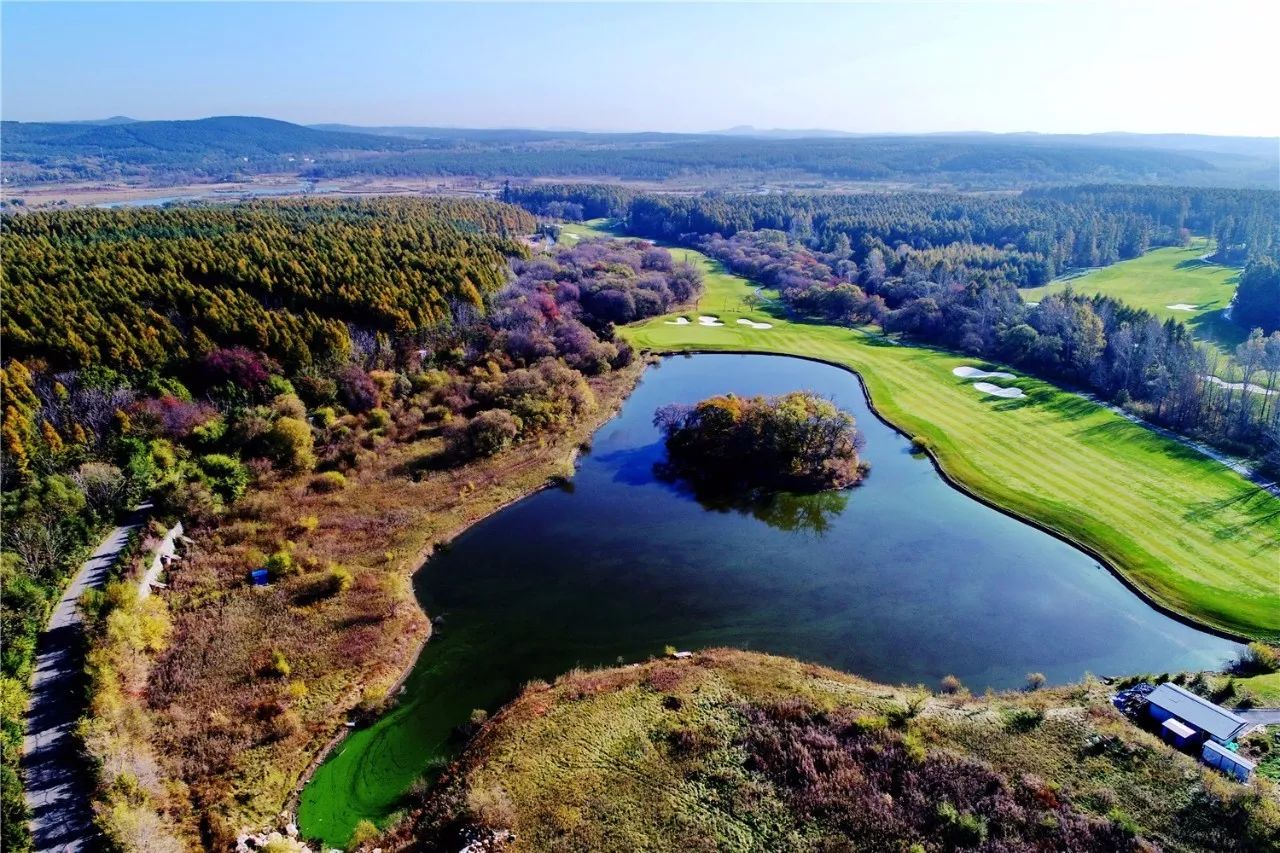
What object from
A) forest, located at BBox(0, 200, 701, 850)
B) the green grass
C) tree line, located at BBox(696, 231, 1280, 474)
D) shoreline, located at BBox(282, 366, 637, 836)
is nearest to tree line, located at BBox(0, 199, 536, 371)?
forest, located at BBox(0, 200, 701, 850)

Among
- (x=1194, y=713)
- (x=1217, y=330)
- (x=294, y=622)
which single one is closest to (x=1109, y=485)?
(x=1194, y=713)

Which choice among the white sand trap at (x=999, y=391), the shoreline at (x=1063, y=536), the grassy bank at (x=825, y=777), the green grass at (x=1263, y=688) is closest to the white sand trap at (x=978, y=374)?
the white sand trap at (x=999, y=391)

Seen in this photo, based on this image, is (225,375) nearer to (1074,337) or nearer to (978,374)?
(978,374)

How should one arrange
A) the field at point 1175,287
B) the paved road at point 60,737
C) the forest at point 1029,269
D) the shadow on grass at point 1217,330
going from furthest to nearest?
the field at point 1175,287, the shadow on grass at point 1217,330, the forest at point 1029,269, the paved road at point 60,737

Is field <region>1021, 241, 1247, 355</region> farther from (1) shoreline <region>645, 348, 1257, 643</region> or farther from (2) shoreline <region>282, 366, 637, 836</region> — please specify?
(2) shoreline <region>282, 366, 637, 836</region>

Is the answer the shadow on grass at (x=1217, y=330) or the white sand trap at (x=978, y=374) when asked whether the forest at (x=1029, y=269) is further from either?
the white sand trap at (x=978, y=374)

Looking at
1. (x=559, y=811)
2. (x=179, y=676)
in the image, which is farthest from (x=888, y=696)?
(x=179, y=676)
